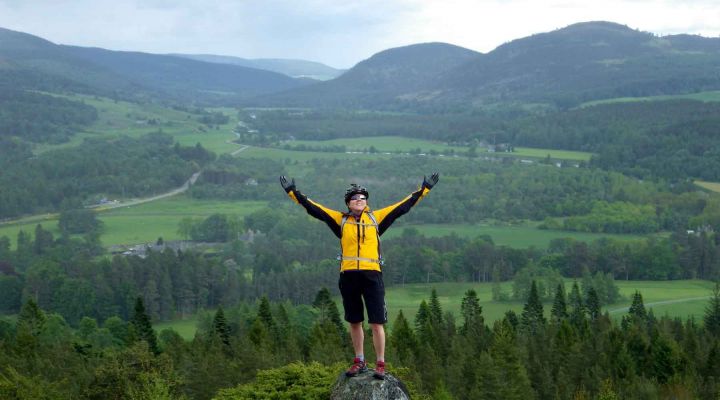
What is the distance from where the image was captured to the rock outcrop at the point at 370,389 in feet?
52.9

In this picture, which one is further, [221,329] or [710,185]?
[710,185]

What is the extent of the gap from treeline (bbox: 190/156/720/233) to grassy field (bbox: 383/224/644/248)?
327 cm

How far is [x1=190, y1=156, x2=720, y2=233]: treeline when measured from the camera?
4151 inches

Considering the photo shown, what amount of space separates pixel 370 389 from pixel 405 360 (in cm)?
2340

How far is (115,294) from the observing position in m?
76.1

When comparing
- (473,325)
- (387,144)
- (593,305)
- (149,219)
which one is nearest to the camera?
(473,325)

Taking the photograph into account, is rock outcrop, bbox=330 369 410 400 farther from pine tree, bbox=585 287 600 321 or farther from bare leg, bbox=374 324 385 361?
pine tree, bbox=585 287 600 321

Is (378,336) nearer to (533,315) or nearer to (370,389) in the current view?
(370,389)

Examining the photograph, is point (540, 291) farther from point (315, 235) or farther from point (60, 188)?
point (60, 188)

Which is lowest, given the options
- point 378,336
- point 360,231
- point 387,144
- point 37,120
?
point 378,336

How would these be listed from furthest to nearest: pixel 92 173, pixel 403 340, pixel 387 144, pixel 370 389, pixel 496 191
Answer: pixel 387 144 < pixel 92 173 < pixel 496 191 < pixel 403 340 < pixel 370 389

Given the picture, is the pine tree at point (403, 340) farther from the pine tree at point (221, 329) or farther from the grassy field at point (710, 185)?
the grassy field at point (710, 185)

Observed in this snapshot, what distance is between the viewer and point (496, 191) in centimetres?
12594

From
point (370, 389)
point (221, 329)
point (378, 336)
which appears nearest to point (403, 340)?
point (221, 329)
